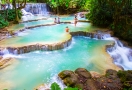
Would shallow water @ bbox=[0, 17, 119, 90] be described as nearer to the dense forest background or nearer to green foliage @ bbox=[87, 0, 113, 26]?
the dense forest background

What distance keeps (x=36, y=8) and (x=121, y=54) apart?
1743 cm

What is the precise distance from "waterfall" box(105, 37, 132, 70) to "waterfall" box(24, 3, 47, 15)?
50.6ft

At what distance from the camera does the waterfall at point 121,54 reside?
1159 cm

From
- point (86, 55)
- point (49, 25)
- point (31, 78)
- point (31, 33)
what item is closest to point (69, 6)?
point (49, 25)

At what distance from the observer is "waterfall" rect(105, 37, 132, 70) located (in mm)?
11592

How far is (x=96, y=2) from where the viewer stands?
1691 centimetres

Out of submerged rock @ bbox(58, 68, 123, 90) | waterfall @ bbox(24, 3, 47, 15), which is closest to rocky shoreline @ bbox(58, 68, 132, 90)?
submerged rock @ bbox(58, 68, 123, 90)

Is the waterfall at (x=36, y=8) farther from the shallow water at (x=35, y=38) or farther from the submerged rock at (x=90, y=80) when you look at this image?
the submerged rock at (x=90, y=80)

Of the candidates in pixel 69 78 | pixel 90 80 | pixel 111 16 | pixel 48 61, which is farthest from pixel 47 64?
pixel 111 16

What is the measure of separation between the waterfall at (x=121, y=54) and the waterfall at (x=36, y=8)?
15.4 meters

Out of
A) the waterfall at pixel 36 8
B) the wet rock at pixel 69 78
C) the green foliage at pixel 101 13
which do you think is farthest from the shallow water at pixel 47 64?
the waterfall at pixel 36 8

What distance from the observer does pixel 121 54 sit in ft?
41.8

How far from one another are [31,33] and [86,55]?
19.1 feet

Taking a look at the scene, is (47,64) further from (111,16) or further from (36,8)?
(36,8)
